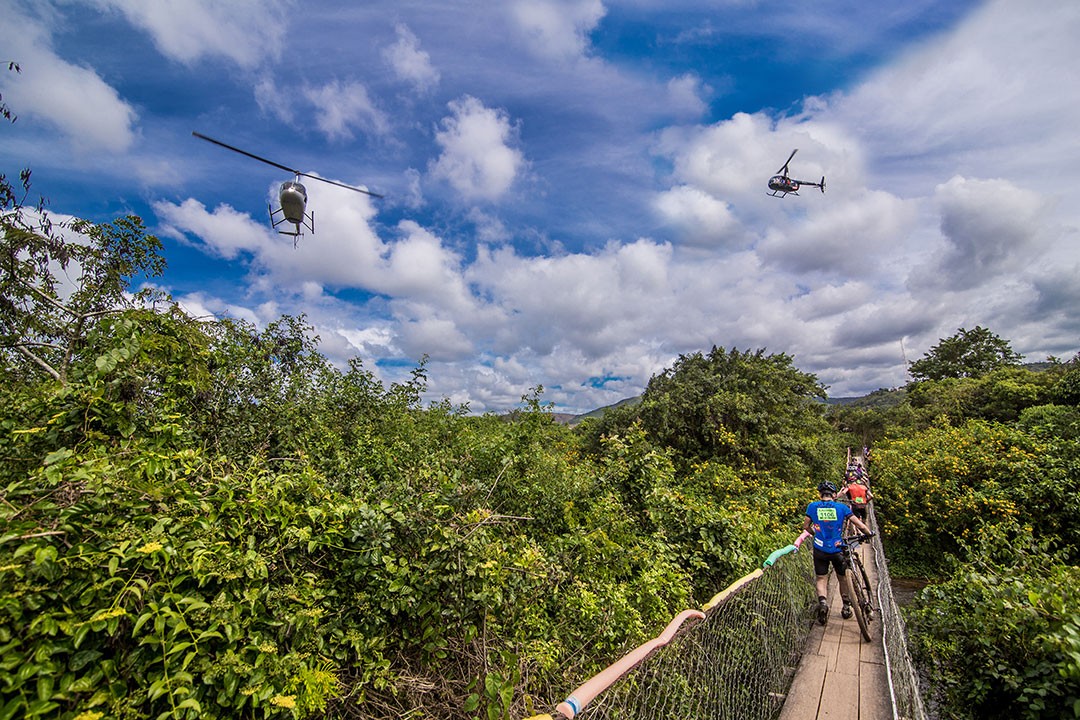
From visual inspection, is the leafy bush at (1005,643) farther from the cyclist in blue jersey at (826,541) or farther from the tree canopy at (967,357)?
the tree canopy at (967,357)

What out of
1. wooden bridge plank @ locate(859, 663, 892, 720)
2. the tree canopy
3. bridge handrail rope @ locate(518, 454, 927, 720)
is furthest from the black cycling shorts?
the tree canopy

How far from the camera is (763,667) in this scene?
11.2ft

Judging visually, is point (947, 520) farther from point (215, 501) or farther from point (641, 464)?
point (215, 501)

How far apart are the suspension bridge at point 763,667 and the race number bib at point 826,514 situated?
1.61 ft

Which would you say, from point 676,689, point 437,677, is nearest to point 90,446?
point 437,677

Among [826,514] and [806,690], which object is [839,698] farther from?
[826,514]

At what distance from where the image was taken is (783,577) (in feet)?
13.6

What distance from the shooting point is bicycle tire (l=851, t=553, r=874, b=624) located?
4.73 meters

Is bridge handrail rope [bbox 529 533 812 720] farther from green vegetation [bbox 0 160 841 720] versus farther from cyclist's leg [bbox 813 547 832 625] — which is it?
green vegetation [bbox 0 160 841 720]

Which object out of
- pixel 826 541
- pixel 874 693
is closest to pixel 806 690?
pixel 874 693

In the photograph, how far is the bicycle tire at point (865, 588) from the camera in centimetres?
473

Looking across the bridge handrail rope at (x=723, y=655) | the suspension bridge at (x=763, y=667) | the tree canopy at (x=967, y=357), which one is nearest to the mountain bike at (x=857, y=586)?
the suspension bridge at (x=763, y=667)

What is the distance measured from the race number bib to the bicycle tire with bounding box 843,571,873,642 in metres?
0.56

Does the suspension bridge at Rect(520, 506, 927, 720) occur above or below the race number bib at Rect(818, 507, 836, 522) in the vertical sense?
below
